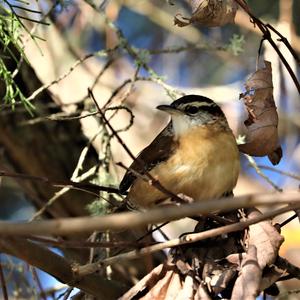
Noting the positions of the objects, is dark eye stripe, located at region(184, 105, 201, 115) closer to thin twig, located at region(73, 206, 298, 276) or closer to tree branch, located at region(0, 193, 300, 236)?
thin twig, located at region(73, 206, 298, 276)

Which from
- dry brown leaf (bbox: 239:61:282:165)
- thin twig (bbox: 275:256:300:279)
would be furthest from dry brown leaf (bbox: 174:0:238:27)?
thin twig (bbox: 275:256:300:279)

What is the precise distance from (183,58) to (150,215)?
4920 millimetres

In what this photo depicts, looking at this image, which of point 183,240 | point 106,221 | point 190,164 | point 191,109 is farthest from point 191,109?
point 106,221

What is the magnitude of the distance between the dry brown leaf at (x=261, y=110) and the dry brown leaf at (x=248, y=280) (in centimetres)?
48

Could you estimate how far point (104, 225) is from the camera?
1.20 metres

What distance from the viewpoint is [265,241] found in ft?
→ 7.35

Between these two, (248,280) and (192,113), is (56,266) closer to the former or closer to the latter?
(248,280)

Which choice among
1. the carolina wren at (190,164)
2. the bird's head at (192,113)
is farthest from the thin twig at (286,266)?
the bird's head at (192,113)

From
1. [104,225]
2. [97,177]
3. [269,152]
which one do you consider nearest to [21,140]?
[97,177]

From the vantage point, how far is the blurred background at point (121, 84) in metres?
3.53

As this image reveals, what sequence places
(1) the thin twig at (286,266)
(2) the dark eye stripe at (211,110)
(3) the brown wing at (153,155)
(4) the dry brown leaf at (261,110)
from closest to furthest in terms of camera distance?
(1) the thin twig at (286,266) < (4) the dry brown leaf at (261,110) < (3) the brown wing at (153,155) < (2) the dark eye stripe at (211,110)

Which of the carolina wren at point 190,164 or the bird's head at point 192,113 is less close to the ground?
the bird's head at point 192,113

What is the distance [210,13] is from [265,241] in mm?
783

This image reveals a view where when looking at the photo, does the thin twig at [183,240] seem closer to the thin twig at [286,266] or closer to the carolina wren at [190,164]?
the thin twig at [286,266]
